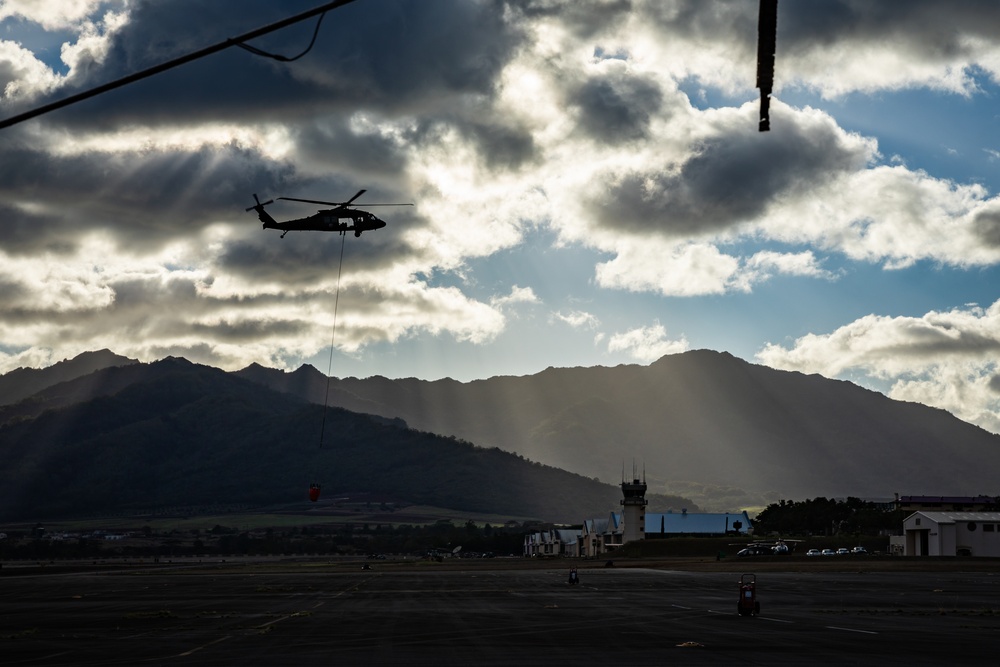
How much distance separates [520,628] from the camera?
42.8 m

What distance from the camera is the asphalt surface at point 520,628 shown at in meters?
32.2

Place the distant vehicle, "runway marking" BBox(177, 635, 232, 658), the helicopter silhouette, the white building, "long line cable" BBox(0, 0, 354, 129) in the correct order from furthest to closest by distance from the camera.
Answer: the distant vehicle
the white building
the helicopter silhouette
"runway marking" BBox(177, 635, 232, 658)
"long line cable" BBox(0, 0, 354, 129)

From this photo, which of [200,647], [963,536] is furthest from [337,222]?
[963,536]

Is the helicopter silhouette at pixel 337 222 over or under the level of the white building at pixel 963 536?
over

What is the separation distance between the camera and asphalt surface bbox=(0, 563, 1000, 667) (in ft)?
106

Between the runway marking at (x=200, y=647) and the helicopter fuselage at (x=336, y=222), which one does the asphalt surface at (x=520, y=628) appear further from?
the helicopter fuselage at (x=336, y=222)

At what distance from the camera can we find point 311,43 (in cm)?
1967

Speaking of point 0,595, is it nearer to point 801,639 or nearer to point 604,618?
point 604,618

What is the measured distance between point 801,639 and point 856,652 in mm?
4403

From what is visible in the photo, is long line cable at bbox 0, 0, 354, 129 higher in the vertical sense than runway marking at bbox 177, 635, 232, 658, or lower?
higher

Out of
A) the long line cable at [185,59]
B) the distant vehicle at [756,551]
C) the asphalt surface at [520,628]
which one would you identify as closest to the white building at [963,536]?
the distant vehicle at [756,551]

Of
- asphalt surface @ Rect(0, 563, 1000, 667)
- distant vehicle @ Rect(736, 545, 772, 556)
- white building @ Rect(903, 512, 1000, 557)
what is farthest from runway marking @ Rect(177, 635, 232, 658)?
distant vehicle @ Rect(736, 545, 772, 556)

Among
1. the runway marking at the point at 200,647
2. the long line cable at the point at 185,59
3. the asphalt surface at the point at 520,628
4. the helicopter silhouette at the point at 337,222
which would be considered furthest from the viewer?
the helicopter silhouette at the point at 337,222

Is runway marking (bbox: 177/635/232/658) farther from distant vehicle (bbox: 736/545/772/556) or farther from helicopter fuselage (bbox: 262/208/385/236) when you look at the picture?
distant vehicle (bbox: 736/545/772/556)
